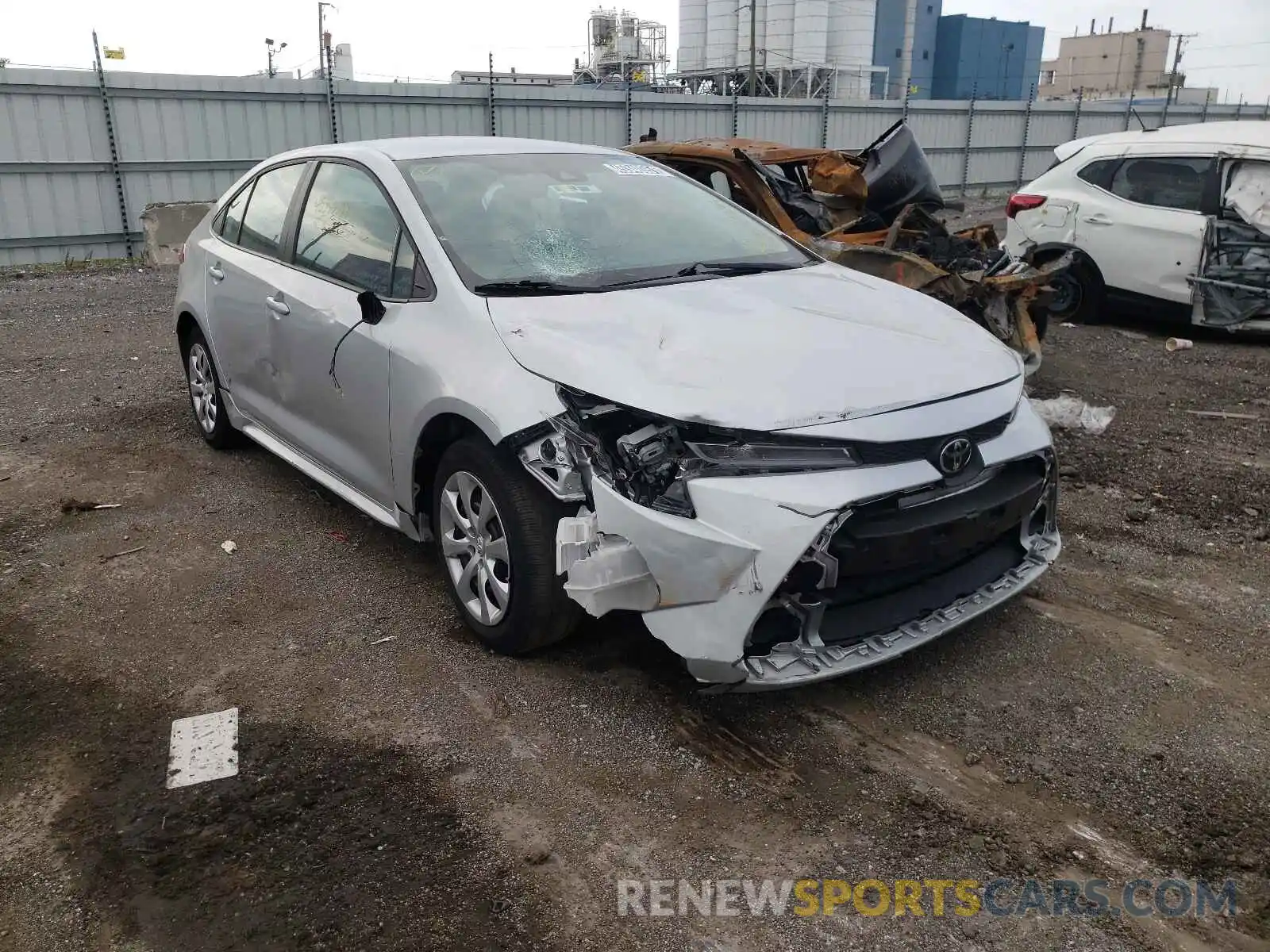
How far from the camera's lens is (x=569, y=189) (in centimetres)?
416

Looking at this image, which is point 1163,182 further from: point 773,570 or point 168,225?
point 168,225

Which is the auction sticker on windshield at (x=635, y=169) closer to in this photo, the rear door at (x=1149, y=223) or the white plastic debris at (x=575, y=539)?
the white plastic debris at (x=575, y=539)

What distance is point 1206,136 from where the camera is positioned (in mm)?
8234

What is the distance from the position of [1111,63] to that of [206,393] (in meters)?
68.6

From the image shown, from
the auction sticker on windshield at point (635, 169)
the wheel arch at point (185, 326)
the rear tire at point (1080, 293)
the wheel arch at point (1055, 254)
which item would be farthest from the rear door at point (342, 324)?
the rear tire at point (1080, 293)

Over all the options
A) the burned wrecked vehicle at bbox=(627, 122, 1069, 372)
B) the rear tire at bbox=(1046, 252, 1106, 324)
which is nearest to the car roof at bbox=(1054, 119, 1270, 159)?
the rear tire at bbox=(1046, 252, 1106, 324)

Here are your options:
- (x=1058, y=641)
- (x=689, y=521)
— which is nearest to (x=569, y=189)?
(x=689, y=521)

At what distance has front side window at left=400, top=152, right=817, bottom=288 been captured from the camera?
3.68 meters

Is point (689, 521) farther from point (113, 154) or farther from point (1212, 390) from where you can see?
point (113, 154)

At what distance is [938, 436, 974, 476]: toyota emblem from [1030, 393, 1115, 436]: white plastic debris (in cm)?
338

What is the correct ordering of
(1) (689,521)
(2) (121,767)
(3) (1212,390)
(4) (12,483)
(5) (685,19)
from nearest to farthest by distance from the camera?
(1) (689,521) → (2) (121,767) → (4) (12,483) → (3) (1212,390) → (5) (685,19)

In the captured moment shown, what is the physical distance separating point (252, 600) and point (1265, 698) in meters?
3.66

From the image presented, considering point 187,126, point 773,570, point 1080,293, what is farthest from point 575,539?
point 187,126

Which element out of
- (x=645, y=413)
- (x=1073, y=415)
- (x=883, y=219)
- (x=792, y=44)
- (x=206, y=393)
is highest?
(x=792, y=44)
